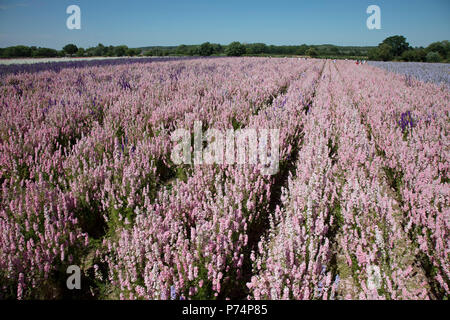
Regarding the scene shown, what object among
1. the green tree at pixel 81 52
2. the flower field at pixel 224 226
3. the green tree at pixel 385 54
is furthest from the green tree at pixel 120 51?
the green tree at pixel 385 54

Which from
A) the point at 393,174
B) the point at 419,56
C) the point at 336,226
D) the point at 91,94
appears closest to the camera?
the point at 336,226

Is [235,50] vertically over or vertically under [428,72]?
over

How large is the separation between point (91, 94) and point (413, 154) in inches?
247

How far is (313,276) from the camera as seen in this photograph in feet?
4.92

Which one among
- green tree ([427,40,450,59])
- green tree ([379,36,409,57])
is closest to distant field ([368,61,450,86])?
green tree ([427,40,450,59])

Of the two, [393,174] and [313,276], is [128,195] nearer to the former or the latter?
[313,276]

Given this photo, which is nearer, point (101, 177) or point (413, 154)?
point (101, 177)

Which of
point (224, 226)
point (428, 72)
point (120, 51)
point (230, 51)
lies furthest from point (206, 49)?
point (224, 226)

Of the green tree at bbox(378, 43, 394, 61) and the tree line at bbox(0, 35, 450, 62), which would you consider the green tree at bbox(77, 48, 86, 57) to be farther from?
the green tree at bbox(378, 43, 394, 61)

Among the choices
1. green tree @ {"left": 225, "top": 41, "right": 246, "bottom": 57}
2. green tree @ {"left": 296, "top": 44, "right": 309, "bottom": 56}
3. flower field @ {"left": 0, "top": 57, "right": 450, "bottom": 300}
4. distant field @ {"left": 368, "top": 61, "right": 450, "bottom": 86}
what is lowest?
flower field @ {"left": 0, "top": 57, "right": 450, "bottom": 300}

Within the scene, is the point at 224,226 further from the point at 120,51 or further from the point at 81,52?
the point at 120,51

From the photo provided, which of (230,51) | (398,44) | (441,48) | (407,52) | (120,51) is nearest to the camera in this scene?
(120,51)
